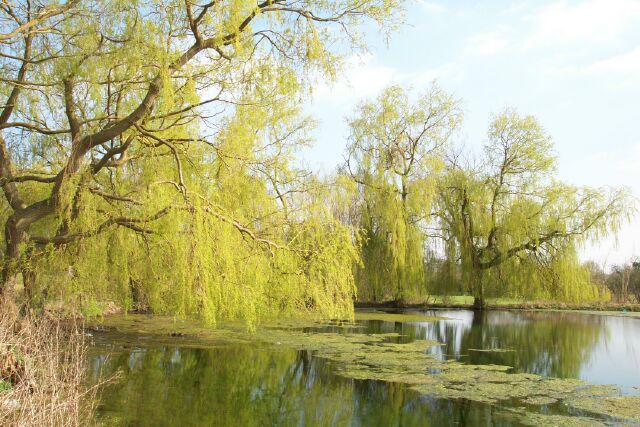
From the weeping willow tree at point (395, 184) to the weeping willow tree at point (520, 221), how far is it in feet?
3.36

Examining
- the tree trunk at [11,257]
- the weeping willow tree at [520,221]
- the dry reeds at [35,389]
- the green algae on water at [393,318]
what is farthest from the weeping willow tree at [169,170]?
the weeping willow tree at [520,221]

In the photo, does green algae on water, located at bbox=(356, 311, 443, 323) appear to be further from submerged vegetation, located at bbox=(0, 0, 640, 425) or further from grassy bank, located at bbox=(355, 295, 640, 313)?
submerged vegetation, located at bbox=(0, 0, 640, 425)

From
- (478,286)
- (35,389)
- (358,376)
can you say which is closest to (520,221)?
(478,286)

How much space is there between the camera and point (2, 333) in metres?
4.11

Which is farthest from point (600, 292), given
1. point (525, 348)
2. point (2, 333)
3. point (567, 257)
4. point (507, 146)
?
point (2, 333)

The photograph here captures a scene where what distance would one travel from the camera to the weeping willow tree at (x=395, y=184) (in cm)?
1766

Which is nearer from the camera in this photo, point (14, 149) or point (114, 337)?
point (14, 149)

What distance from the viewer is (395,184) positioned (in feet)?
58.6

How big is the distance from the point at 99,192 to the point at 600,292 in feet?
60.2

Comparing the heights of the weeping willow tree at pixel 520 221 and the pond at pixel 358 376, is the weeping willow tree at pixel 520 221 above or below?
above

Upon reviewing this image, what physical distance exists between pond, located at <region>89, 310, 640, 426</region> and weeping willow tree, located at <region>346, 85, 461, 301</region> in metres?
5.01

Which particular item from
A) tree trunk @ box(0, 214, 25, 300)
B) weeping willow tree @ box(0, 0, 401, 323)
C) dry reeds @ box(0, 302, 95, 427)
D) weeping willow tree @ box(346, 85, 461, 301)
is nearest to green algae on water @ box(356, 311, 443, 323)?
weeping willow tree @ box(346, 85, 461, 301)

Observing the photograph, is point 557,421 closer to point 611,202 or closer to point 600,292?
point 611,202

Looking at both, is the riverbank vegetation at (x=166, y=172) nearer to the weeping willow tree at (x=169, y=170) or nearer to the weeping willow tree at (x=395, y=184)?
the weeping willow tree at (x=169, y=170)
